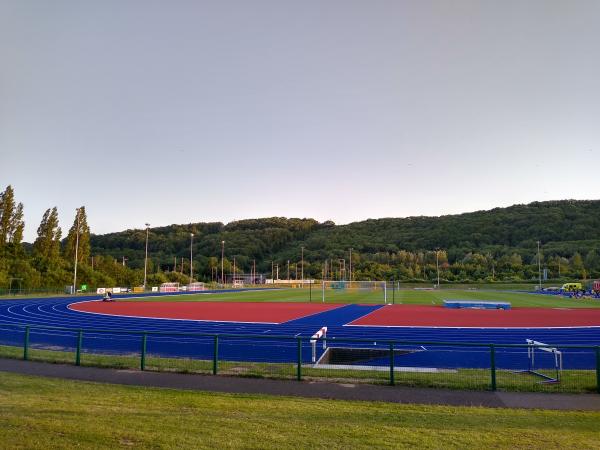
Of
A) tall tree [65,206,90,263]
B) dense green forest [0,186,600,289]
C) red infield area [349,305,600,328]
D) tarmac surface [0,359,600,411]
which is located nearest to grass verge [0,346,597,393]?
tarmac surface [0,359,600,411]

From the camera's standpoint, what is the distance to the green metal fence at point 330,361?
12312 mm

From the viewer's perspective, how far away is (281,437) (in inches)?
299

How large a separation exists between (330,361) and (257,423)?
34.3 ft

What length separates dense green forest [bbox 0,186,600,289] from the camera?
80438mm

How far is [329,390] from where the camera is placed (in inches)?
448

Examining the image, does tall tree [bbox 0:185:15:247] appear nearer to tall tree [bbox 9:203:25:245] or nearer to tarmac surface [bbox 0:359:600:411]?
tall tree [bbox 9:203:25:245]

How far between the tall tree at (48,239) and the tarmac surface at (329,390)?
76504mm

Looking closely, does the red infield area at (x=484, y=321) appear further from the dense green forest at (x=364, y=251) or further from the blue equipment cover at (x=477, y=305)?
the dense green forest at (x=364, y=251)

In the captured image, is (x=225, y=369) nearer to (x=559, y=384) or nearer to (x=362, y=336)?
(x=559, y=384)

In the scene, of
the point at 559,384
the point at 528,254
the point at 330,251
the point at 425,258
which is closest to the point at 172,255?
the point at 330,251

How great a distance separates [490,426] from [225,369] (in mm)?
7659

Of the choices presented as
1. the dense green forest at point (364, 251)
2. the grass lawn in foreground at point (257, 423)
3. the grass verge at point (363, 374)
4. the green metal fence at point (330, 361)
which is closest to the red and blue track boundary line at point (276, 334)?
the green metal fence at point (330, 361)

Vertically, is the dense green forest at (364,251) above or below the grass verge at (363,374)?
above

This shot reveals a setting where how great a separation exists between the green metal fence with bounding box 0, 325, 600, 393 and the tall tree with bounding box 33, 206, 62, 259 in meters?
67.5
